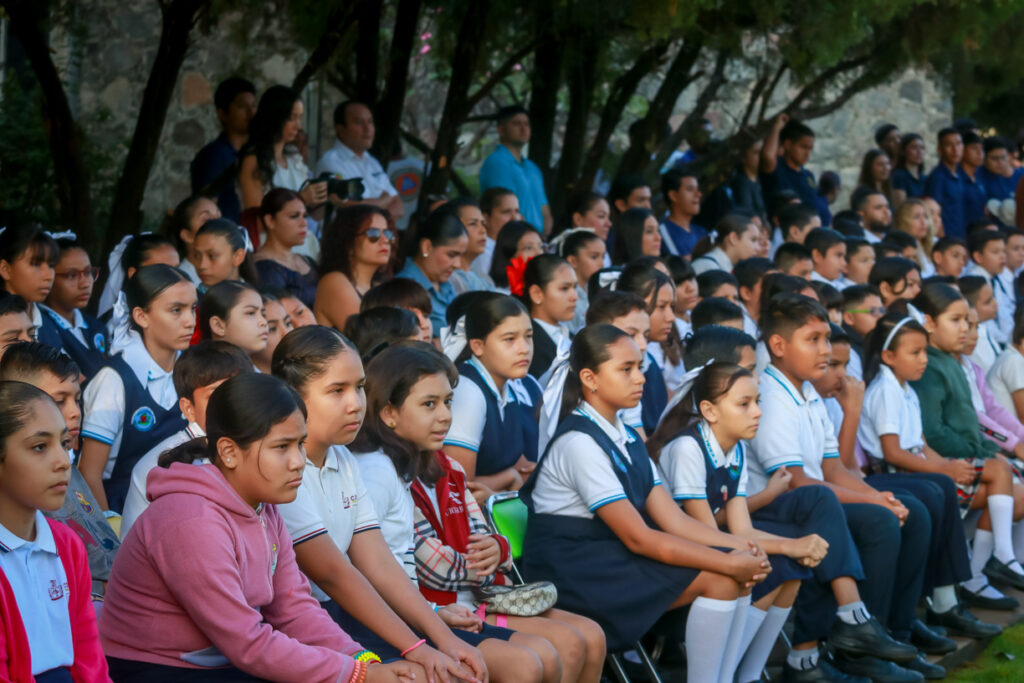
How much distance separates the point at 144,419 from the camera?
4.08 m

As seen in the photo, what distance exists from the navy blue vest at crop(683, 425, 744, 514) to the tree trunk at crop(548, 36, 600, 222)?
4.22 metres

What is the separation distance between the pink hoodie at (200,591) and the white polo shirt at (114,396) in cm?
120

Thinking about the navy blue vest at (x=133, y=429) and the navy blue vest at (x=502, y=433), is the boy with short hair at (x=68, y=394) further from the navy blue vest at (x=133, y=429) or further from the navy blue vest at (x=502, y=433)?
the navy blue vest at (x=502, y=433)

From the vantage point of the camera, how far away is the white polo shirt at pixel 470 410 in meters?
4.31

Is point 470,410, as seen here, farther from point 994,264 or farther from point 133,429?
point 994,264

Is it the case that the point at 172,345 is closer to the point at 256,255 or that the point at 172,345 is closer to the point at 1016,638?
the point at 256,255

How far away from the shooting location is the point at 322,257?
5.92 metres

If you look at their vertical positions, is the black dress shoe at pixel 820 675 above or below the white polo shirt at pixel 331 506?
below

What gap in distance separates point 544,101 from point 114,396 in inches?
201

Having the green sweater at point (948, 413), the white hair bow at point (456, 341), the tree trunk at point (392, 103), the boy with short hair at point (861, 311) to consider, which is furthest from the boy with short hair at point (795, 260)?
the white hair bow at point (456, 341)

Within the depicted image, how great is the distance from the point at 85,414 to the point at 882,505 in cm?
278

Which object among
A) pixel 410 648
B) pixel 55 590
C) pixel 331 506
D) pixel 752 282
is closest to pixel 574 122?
pixel 752 282

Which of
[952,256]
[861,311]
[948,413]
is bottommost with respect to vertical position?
[948,413]

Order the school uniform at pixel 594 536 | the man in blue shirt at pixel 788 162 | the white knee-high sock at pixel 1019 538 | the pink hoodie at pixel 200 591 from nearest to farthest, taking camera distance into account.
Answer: the pink hoodie at pixel 200 591 < the school uniform at pixel 594 536 < the white knee-high sock at pixel 1019 538 < the man in blue shirt at pixel 788 162
